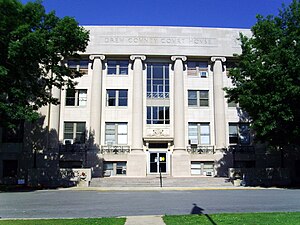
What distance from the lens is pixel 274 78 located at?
21.9 metres

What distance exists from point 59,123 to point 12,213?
21857 mm

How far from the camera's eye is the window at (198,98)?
33969 millimetres

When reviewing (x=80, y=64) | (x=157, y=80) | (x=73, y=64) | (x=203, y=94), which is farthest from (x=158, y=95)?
(x=73, y=64)

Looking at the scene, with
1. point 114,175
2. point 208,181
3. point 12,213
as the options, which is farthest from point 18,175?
point 12,213

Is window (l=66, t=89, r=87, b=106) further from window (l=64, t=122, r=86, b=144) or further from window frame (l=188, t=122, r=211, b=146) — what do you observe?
window frame (l=188, t=122, r=211, b=146)

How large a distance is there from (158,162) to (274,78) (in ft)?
48.8

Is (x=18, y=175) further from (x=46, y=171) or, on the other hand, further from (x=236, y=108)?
(x=236, y=108)

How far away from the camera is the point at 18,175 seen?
30.4m

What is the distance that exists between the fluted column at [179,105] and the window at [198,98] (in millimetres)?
1347

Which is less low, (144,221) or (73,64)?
(73,64)

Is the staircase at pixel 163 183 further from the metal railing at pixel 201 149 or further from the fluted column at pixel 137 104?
the fluted column at pixel 137 104

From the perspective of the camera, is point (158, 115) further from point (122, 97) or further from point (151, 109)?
point (122, 97)

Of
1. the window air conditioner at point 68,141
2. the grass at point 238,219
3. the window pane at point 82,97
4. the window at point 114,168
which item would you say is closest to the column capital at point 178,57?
the window pane at point 82,97

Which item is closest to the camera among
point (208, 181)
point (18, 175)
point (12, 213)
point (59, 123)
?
point (12, 213)
